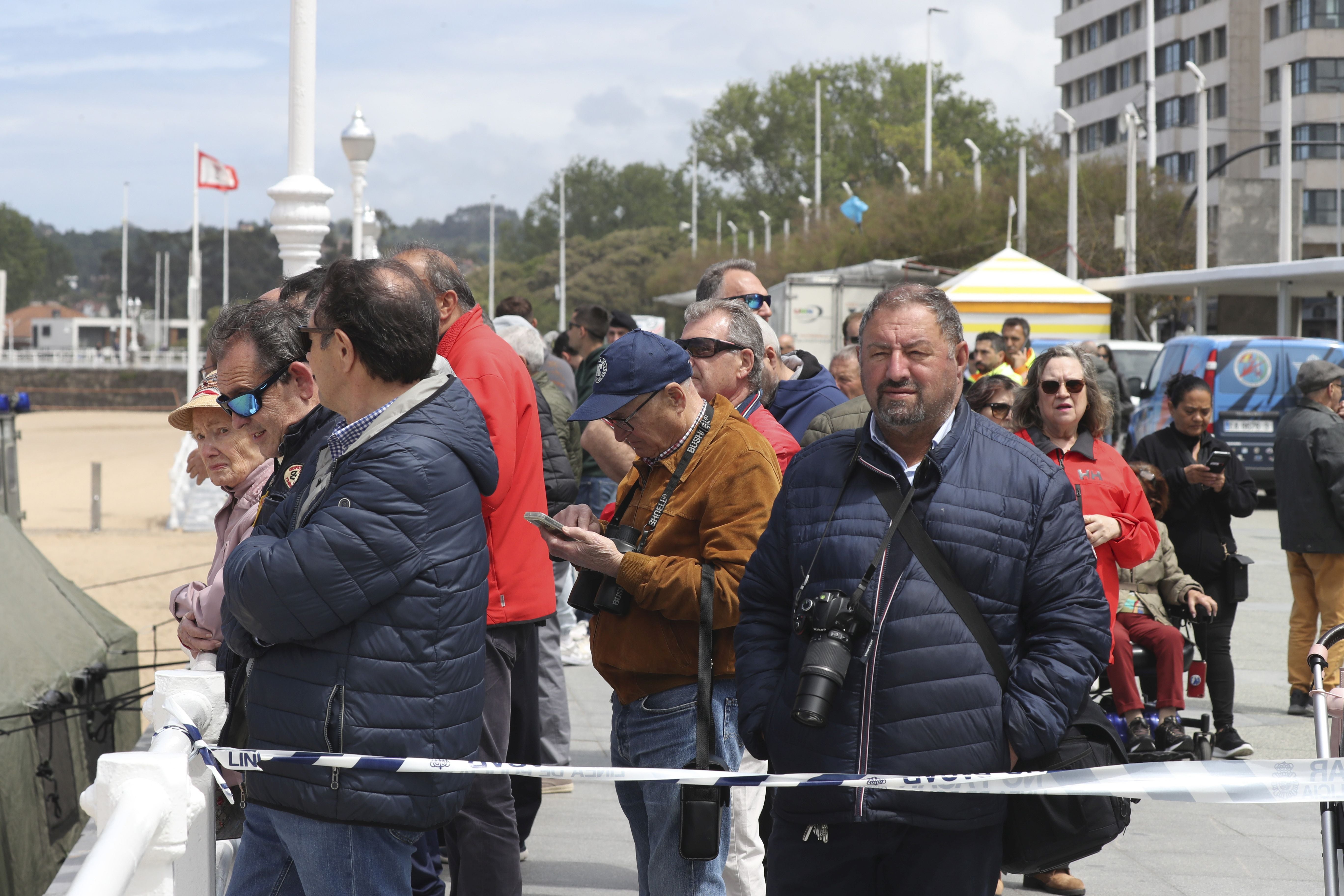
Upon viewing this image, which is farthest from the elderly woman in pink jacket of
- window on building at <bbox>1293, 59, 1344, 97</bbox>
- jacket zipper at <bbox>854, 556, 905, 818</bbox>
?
window on building at <bbox>1293, 59, 1344, 97</bbox>

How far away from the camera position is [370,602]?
2746 millimetres

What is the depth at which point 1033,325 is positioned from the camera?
20.6 metres

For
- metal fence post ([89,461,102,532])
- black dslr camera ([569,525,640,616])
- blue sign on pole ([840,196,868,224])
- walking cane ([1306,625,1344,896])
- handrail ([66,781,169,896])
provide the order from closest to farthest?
handrail ([66,781,169,896]) → walking cane ([1306,625,1344,896]) → black dslr camera ([569,525,640,616]) → metal fence post ([89,461,102,532]) → blue sign on pole ([840,196,868,224])

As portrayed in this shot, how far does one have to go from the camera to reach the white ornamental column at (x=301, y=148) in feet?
24.8

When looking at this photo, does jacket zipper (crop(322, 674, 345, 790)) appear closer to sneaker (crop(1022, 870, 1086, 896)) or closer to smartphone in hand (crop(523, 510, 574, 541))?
smartphone in hand (crop(523, 510, 574, 541))

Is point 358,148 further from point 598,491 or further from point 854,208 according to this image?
point 854,208

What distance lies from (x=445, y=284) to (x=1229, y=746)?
4.90m

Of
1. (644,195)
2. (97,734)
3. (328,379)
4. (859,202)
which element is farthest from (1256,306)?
(644,195)

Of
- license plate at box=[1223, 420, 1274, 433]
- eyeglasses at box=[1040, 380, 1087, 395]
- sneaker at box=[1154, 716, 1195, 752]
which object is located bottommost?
sneaker at box=[1154, 716, 1195, 752]

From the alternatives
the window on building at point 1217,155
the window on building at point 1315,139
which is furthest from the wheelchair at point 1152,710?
the window on building at point 1217,155

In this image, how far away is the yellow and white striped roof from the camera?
66.6ft

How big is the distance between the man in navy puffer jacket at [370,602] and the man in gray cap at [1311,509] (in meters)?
6.30

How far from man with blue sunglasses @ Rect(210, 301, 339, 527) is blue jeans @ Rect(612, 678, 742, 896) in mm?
1195

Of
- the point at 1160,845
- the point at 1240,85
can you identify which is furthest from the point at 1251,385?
the point at 1240,85
